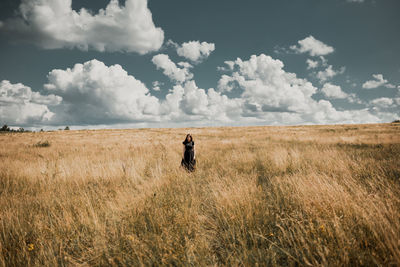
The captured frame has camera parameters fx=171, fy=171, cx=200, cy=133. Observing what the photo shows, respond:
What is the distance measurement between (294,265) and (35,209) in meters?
4.69

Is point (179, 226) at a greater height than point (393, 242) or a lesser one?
lesser

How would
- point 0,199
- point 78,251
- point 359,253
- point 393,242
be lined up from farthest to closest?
point 0,199, point 78,251, point 359,253, point 393,242

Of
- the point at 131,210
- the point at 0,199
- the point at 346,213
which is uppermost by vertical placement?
the point at 346,213

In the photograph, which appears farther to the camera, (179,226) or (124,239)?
(179,226)

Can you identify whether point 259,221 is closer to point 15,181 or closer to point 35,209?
point 35,209

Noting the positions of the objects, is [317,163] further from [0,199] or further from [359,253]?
[0,199]

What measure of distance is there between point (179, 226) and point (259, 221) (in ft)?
4.16

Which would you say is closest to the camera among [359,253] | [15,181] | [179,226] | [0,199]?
[359,253]

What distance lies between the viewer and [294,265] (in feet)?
6.50

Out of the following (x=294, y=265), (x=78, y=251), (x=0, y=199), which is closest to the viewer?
(x=294, y=265)

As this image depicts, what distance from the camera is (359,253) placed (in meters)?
1.82

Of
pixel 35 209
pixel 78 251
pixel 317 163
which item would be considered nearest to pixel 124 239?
pixel 78 251

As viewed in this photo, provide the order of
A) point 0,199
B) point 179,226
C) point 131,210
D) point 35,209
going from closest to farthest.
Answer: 1. point 179,226
2. point 131,210
3. point 35,209
4. point 0,199

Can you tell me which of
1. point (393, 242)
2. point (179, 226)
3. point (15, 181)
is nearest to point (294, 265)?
point (393, 242)
